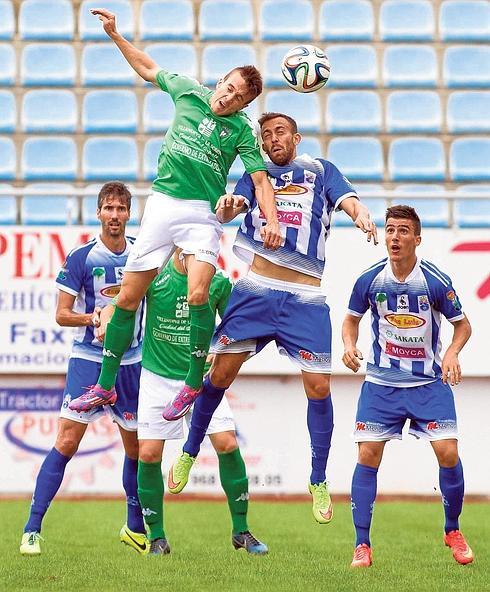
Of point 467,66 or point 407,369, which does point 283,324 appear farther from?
point 467,66

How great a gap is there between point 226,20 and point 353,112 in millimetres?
2178

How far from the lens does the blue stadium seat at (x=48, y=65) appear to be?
1523 centimetres

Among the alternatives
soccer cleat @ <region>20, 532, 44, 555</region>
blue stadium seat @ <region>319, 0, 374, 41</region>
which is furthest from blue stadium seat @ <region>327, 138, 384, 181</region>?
soccer cleat @ <region>20, 532, 44, 555</region>

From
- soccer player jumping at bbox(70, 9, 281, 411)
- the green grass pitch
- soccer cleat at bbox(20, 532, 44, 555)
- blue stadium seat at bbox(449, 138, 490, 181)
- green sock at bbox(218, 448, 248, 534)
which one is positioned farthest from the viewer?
blue stadium seat at bbox(449, 138, 490, 181)

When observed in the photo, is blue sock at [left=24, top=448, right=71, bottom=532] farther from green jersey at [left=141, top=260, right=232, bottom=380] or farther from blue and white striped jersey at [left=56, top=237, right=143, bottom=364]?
green jersey at [left=141, top=260, right=232, bottom=380]

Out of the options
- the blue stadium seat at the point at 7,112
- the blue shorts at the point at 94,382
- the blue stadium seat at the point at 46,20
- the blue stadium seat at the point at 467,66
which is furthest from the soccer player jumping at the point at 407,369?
the blue stadium seat at the point at 46,20

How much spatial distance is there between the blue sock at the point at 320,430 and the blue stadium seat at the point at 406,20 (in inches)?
357

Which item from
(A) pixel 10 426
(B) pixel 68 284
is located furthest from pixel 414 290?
(A) pixel 10 426

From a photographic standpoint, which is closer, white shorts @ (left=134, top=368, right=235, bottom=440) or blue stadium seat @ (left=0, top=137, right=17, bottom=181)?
white shorts @ (left=134, top=368, right=235, bottom=440)

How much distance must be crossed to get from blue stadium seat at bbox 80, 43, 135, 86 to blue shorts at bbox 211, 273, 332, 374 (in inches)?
321

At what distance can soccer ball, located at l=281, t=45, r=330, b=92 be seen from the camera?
7.51 metres

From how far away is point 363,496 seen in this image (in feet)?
24.9

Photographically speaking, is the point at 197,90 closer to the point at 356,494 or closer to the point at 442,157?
the point at 356,494

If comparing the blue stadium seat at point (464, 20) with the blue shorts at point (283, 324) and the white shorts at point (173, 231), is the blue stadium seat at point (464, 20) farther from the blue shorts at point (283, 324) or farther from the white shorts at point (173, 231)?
the white shorts at point (173, 231)
